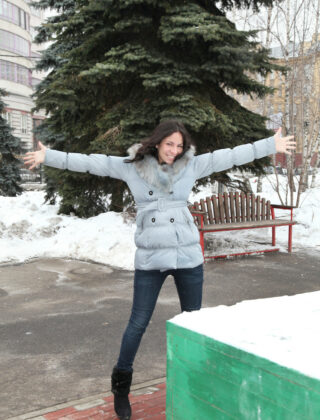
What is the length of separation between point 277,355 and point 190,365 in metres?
0.51

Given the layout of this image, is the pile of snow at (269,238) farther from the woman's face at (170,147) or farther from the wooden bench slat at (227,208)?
the woman's face at (170,147)

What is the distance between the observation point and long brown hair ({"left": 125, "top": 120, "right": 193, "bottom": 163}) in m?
3.29

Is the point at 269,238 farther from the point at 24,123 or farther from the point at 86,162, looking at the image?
the point at 24,123

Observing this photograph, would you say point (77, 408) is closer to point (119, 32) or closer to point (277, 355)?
point (277, 355)

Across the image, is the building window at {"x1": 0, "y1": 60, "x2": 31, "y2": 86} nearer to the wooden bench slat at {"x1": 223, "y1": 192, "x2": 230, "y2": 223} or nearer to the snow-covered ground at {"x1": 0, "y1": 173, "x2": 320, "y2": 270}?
the snow-covered ground at {"x1": 0, "y1": 173, "x2": 320, "y2": 270}

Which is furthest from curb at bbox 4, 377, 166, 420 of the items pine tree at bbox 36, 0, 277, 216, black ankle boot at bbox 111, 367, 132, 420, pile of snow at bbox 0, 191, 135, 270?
pine tree at bbox 36, 0, 277, 216

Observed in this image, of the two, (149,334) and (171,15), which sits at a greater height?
(171,15)

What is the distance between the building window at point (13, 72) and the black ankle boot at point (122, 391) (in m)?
51.9

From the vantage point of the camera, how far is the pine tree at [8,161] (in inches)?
893

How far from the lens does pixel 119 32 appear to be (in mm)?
10117

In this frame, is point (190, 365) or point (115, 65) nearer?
point (190, 365)

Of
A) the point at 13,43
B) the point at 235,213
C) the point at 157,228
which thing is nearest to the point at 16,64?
the point at 13,43

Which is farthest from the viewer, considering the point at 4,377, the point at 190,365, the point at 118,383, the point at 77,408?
the point at 4,377

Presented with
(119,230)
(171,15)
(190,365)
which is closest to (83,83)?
(171,15)
